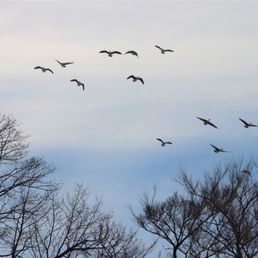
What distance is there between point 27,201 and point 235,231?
11939 millimetres

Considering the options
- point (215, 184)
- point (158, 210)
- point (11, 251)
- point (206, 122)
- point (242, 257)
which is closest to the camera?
point (206, 122)

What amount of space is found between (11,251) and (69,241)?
2.88 metres

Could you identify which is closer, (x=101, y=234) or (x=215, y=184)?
(x=101, y=234)

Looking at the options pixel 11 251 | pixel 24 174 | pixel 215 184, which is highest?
pixel 215 184

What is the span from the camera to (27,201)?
→ 1139 inches

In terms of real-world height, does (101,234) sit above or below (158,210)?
below

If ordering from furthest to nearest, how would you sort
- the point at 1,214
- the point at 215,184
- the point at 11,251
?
the point at 215,184 < the point at 1,214 < the point at 11,251

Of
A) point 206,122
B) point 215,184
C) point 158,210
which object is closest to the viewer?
point 206,122

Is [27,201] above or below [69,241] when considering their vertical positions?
above

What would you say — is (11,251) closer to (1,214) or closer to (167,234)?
(1,214)

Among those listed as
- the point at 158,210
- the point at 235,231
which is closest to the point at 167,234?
the point at 158,210

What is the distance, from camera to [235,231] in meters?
34.3

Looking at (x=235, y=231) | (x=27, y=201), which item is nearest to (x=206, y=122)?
(x=27, y=201)

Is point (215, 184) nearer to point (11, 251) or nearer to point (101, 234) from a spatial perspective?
point (101, 234)
